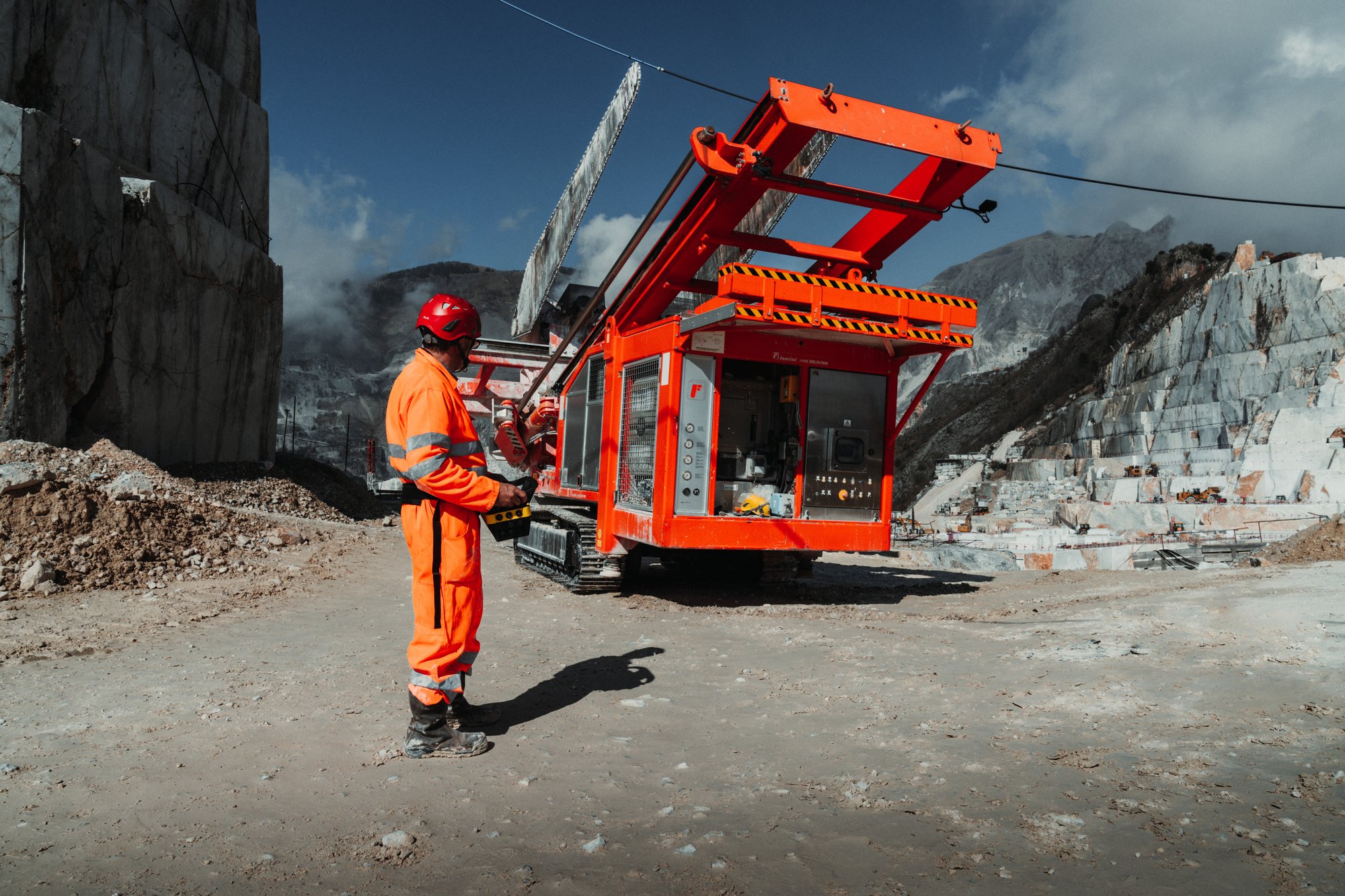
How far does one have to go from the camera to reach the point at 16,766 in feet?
9.57

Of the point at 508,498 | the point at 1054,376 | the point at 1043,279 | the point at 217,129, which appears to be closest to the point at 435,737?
the point at 508,498

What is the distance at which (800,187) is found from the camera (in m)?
6.52

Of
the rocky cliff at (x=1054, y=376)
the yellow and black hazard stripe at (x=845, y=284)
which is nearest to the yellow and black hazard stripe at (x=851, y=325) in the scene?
the yellow and black hazard stripe at (x=845, y=284)

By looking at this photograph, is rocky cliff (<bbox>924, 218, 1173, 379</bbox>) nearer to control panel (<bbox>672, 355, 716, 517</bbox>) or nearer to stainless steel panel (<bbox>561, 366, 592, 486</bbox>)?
stainless steel panel (<bbox>561, 366, 592, 486</bbox>)

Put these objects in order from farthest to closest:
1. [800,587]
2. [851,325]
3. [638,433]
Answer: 1. [800,587]
2. [638,433]
3. [851,325]

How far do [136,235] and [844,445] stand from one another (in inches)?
401

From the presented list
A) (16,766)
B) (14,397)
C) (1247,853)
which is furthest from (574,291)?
(1247,853)

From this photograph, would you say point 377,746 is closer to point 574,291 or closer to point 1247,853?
point 1247,853

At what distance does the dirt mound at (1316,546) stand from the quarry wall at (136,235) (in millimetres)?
14172

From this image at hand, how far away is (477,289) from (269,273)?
192 feet

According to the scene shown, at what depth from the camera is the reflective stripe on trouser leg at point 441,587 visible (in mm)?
3209

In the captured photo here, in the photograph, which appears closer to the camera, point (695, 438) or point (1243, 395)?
point (695, 438)

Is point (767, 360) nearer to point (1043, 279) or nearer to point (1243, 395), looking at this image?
point (1243, 395)

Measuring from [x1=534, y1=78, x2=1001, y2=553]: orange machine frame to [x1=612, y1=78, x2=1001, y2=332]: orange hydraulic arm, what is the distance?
0.04 ft
